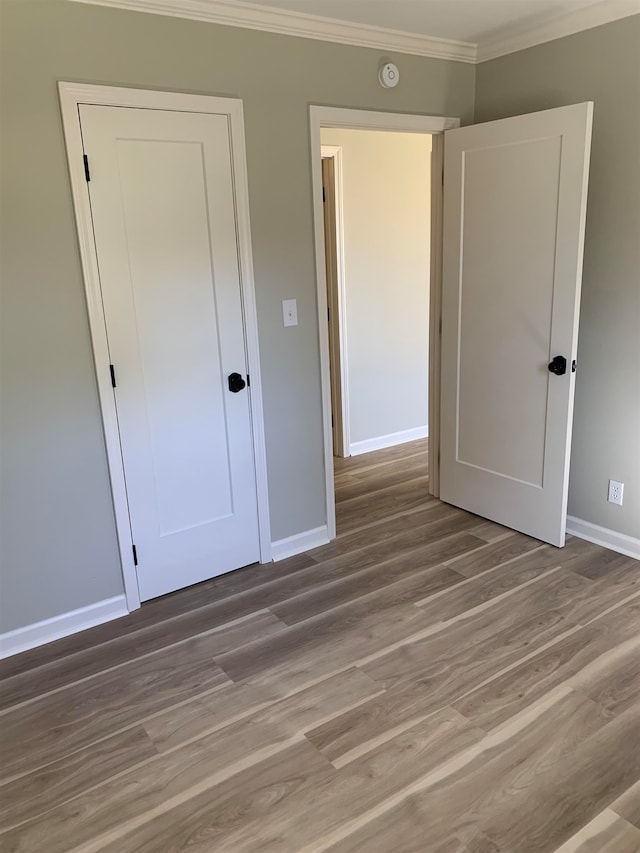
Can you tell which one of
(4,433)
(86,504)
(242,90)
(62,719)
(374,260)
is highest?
(242,90)

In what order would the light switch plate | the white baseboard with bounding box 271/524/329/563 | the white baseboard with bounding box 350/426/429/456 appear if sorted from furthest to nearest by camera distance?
the white baseboard with bounding box 350/426/429/456
the white baseboard with bounding box 271/524/329/563
the light switch plate

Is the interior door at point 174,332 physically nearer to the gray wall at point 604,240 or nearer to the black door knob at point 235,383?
the black door knob at point 235,383

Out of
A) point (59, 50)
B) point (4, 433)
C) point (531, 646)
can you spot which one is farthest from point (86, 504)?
point (531, 646)

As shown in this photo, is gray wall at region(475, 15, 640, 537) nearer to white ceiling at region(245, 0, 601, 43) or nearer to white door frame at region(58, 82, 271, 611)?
white ceiling at region(245, 0, 601, 43)

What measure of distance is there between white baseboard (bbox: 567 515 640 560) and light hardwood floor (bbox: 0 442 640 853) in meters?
0.09

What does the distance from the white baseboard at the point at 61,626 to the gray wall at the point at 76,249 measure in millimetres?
38

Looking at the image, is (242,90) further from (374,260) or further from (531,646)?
(531,646)

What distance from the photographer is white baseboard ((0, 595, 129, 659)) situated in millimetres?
2561

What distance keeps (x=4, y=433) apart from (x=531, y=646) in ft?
7.20

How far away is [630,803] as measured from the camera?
1.77m

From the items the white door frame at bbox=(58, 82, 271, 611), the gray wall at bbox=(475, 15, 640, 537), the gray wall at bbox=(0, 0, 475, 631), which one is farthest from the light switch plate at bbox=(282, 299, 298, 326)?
the gray wall at bbox=(475, 15, 640, 537)

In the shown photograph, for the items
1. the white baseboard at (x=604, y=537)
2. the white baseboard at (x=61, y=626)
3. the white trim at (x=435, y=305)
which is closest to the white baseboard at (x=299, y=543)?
the white baseboard at (x=61, y=626)

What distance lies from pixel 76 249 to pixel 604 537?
2810 mm

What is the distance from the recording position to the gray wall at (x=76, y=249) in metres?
2.27
